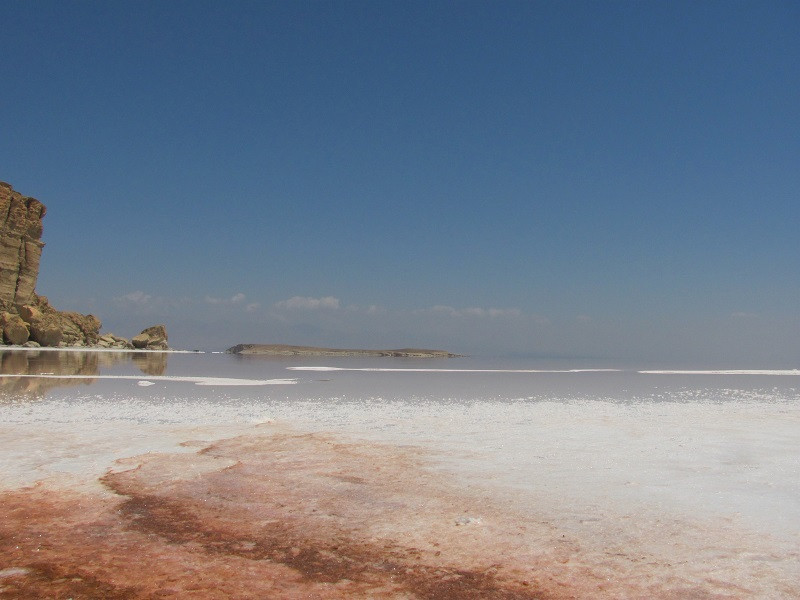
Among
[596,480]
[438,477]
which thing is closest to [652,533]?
[596,480]

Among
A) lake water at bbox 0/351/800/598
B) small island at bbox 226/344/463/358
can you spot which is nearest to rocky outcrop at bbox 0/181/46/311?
small island at bbox 226/344/463/358

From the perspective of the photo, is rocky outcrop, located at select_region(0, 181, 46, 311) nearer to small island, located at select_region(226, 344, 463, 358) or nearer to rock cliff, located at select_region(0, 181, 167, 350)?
rock cliff, located at select_region(0, 181, 167, 350)

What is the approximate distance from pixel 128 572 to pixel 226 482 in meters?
2.40

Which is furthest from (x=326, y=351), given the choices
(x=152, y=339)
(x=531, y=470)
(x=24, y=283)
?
(x=531, y=470)

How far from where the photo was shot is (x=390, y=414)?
38.2ft

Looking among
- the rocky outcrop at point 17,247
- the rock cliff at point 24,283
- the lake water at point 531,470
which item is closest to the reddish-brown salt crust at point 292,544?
the lake water at point 531,470

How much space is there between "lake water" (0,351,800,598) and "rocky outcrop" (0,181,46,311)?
2033 inches

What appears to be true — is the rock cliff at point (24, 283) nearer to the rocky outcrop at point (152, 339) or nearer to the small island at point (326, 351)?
the rocky outcrop at point (152, 339)

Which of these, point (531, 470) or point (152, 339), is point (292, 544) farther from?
point (152, 339)

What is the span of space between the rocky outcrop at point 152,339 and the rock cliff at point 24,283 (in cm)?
807

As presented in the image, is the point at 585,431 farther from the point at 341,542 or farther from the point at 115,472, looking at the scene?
the point at 115,472

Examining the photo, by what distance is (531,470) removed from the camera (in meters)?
6.71

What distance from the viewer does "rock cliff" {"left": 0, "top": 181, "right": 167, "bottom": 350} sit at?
2133 inches

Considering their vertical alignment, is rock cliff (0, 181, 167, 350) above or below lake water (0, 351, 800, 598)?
above
